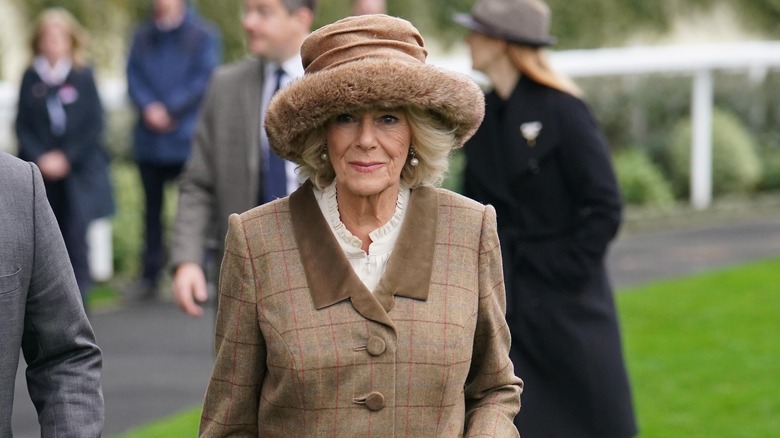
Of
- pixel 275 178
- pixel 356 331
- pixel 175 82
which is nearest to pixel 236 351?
pixel 356 331

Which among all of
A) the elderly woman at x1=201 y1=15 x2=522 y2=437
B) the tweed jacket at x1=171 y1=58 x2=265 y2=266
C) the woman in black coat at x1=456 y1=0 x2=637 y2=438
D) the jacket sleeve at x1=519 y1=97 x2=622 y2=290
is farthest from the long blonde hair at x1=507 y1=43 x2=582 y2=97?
the elderly woman at x1=201 y1=15 x2=522 y2=437

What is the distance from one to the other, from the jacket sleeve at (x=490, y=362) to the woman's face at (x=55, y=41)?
733 cm

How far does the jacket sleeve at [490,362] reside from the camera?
3594 millimetres

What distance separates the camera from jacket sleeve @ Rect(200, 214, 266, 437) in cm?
351

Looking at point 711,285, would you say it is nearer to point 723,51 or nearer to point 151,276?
point 151,276

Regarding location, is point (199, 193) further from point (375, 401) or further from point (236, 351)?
point (375, 401)

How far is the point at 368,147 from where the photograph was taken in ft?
11.5

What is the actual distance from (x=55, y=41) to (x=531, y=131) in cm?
559

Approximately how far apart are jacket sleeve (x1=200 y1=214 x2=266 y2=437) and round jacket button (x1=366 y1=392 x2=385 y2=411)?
0.27 meters

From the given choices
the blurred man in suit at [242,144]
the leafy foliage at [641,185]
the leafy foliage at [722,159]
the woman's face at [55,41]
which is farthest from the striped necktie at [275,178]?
the leafy foliage at [722,159]

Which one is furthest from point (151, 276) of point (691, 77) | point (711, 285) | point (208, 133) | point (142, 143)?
point (691, 77)

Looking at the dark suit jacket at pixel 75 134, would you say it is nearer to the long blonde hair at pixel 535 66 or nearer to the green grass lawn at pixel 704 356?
the green grass lawn at pixel 704 356

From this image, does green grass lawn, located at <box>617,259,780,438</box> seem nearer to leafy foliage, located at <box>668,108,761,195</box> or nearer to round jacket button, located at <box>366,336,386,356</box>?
leafy foliage, located at <box>668,108,761,195</box>

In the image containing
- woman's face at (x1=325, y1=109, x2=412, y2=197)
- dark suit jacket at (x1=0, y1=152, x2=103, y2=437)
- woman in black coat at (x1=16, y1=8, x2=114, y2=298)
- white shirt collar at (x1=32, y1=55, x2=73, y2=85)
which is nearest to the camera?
dark suit jacket at (x1=0, y1=152, x2=103, y2=437)
